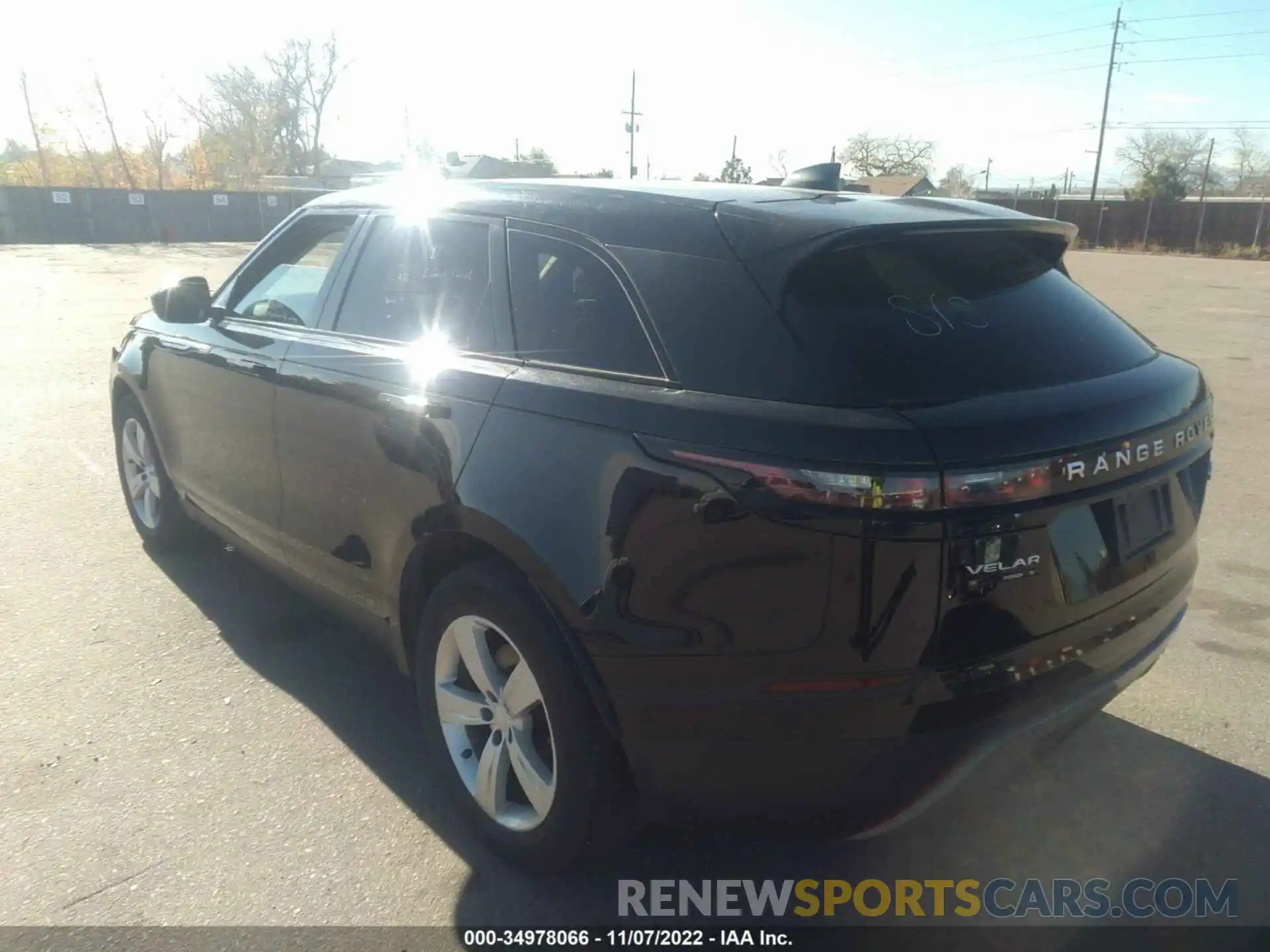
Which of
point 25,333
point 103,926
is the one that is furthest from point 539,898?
point 25,333

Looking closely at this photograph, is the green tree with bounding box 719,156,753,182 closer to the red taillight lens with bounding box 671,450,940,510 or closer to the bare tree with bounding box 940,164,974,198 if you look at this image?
the bare tree with bounding box 940,164,974,198

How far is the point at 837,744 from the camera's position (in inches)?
79.5

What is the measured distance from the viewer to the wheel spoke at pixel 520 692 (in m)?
2.45

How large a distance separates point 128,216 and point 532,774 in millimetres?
39837

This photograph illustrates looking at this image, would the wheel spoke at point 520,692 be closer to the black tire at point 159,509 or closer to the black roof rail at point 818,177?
the black roof rail at point 818,177

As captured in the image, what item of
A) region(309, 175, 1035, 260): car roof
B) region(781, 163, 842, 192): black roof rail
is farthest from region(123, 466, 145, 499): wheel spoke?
region(781, 163, 842, 192): black roof rail

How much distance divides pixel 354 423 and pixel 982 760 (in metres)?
2.05

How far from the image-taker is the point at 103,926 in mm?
2428

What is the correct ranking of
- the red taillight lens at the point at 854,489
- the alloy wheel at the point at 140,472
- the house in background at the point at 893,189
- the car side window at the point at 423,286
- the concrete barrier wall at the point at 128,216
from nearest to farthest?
the red taillight lens at the point at 854,489 → the car side window at the point at 423,286 → the house in background at the point at 893,189 → the alloy wheel at the point at 140,472 → the concrete barrier wall at the point at 128,216

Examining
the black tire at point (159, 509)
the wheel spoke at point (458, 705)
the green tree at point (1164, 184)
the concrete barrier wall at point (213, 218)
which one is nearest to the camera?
the wheel spoke at point (458, 705)

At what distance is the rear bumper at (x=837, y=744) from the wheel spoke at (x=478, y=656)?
0.54 metres

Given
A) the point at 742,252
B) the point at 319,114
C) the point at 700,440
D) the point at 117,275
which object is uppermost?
the point at 319,114

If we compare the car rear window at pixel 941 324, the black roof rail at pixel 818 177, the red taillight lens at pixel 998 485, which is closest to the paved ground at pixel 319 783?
the red taillight lens at pixel 998 485

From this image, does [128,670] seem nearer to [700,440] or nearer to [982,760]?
[700,440]
